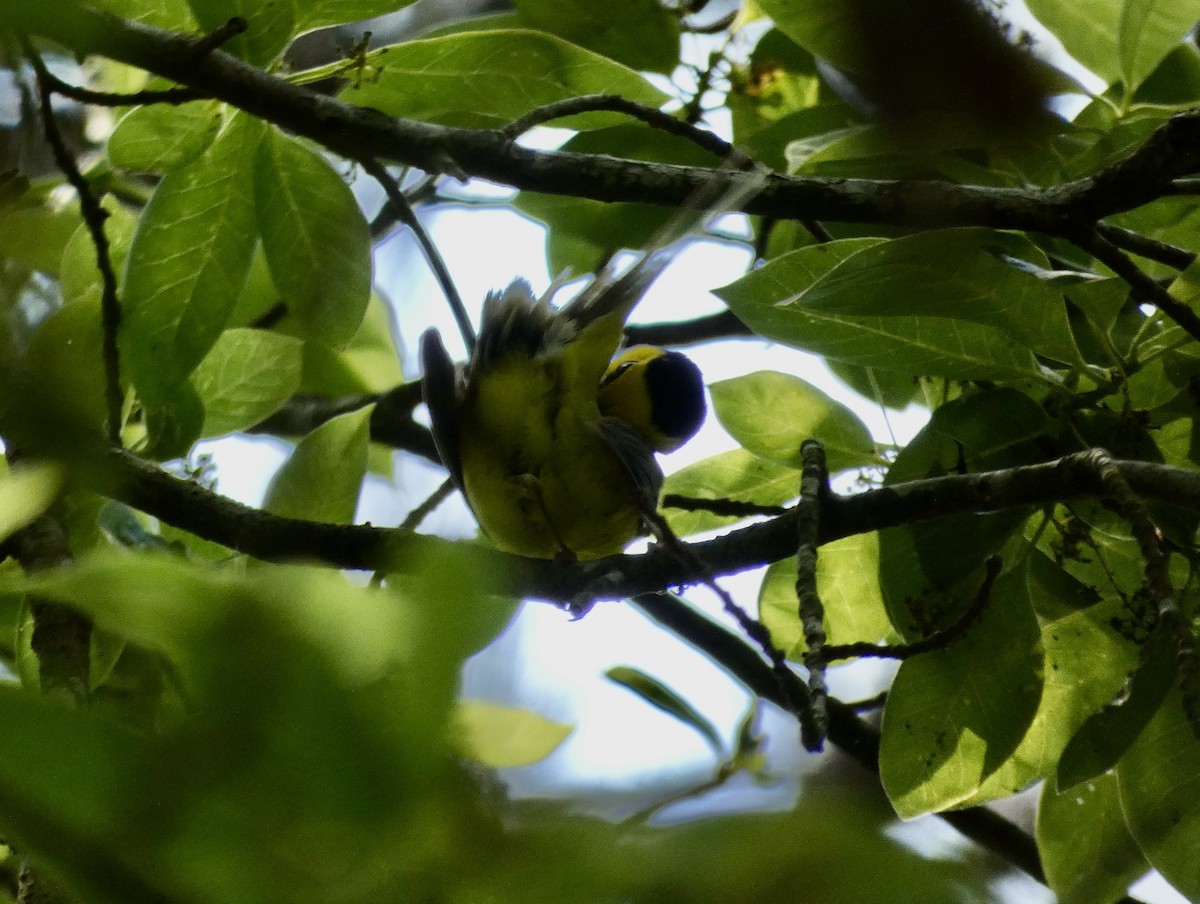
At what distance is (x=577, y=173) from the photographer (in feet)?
5.70

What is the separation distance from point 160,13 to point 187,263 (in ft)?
1.26

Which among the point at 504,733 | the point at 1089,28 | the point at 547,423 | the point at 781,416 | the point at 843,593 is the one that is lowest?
the point at 504,733

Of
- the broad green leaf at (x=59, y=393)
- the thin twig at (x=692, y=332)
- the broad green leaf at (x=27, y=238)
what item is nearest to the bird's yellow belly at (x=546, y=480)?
the thin twig at (x=692, y=332)

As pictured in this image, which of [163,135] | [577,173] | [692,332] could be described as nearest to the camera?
[577,173]

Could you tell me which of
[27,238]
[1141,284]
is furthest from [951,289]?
[27,238]

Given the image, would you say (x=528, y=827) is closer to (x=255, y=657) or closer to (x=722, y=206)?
(x=255, y=657)

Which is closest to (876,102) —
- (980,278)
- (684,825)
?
(684,825)

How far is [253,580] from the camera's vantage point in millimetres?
459

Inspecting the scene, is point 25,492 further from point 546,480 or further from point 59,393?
point 546,480

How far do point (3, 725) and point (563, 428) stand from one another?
2.20 meters

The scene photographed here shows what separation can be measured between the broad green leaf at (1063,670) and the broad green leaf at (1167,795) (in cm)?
11

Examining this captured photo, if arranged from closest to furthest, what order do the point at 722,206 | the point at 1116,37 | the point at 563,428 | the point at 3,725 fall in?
the point at 3,725 < the point at 722,206 < the point at 1116,37 < the point at 563,428

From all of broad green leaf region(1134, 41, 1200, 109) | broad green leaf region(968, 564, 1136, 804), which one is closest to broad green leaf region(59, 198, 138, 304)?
broad green leaf region(968, 564, 1136, 804)

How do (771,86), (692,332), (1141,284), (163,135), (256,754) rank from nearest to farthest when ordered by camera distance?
(256,754), (1141,284), (163,135), (771,86), (692,332)
